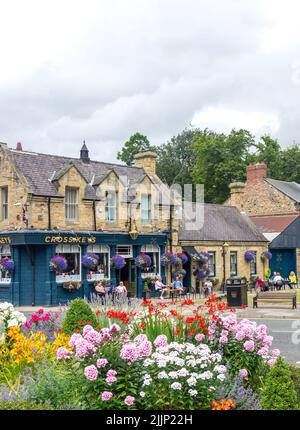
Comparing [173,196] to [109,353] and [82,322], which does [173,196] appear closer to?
[82,322]

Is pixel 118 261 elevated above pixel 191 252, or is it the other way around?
pixel 191 252

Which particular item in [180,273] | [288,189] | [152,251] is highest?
[288,189]

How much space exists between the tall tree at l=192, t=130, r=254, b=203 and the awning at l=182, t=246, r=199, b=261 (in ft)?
76.0

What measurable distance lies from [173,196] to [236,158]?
80.1 ft

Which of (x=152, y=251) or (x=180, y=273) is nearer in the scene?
(x=152, y=251)

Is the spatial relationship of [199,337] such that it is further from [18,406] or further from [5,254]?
[5,254]

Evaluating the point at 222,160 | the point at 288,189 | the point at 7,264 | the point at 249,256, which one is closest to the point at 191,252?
the point at 249,256

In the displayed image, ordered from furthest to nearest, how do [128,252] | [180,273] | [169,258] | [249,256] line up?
[249,256]
[180,273]
[169,258]
[128,252]

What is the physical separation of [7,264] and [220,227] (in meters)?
16.9

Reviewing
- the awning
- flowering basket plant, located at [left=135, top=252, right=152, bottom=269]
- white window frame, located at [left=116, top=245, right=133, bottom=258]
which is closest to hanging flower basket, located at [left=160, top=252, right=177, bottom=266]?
flowering basket plant, located at [left=135, top=252, right=152, bottom=269]

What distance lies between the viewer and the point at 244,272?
132 ft

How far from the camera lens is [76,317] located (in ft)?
34.6

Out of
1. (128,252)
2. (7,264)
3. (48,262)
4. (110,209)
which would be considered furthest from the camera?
(128,252)

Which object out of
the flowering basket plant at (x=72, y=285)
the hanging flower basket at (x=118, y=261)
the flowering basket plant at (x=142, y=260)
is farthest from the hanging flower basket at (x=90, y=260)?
the flowering basket plant at (x=142, y=260)
